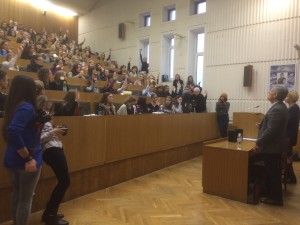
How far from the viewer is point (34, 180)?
1738 millimetres

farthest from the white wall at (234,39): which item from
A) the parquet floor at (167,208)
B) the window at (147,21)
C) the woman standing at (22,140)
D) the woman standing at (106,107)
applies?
the woman standing at (22,140)

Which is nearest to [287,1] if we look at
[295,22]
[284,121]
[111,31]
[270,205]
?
[295,22]

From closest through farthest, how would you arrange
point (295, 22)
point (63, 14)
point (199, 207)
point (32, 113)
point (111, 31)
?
point (32, 113) < point (199, 207) < point (295, 22) < point (111, 31) < point (63, 14)

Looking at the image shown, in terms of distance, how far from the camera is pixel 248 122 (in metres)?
6.27

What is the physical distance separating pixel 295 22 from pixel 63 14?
857 cm

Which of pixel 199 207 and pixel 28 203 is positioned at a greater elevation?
pixel 28 203

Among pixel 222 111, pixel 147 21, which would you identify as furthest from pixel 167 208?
pixel 147 21

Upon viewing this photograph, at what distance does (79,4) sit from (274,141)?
9958mm

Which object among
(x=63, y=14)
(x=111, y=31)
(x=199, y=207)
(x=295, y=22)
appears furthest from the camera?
(x=63, y=14)

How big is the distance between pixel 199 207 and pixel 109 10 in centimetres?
916

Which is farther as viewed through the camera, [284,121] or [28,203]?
[284,121]

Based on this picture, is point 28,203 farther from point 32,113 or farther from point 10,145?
point 32,113

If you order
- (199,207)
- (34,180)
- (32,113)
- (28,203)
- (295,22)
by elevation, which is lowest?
(199,207)

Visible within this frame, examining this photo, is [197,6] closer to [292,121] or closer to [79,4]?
[79,4]
